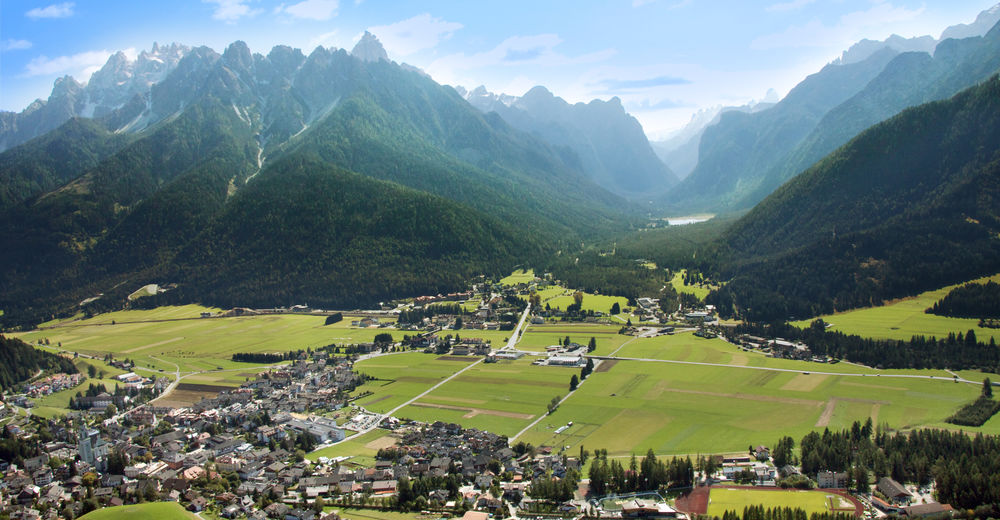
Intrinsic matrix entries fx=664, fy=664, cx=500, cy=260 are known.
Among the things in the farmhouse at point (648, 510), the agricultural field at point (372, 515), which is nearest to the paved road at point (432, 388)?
the agricultural field at point (372, 515)

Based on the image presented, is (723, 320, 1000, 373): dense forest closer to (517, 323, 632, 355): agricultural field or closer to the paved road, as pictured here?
(517, 323, 632, 355): agricultural field

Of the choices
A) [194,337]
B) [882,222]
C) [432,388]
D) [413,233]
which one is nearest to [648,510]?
[432,388]

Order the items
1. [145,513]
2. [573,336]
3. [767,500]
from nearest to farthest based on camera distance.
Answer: [767,500] → [145,513] → [573,336]

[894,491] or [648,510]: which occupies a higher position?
[894,491]

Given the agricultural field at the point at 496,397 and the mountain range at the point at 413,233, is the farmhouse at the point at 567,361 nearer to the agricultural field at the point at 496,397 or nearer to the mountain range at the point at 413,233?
the agricultural field at the point at 496,397

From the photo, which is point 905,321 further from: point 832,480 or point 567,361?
point 832,480

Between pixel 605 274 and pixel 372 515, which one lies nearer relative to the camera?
pixel 372 515

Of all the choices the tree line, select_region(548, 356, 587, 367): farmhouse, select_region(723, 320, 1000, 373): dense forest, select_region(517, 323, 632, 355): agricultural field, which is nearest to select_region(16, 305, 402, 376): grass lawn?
select_region(517, 323, 632, 355): agricultural field
